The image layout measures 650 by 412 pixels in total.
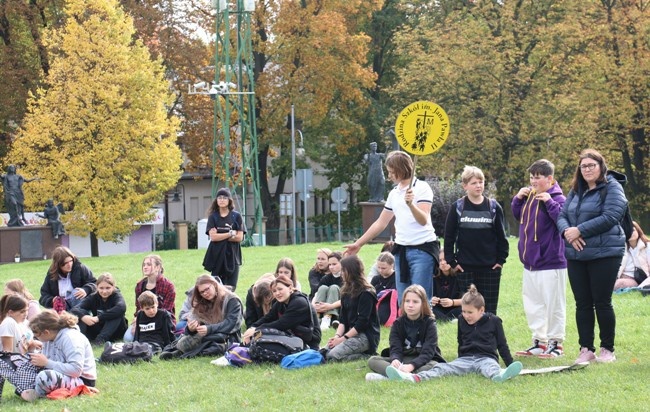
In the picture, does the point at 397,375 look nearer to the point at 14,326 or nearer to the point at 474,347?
the point at 474,347

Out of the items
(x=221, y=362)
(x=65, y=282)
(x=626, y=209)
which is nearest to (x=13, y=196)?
(x=65, y=282)

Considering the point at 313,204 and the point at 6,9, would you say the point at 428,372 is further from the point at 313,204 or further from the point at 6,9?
the point at 313,204

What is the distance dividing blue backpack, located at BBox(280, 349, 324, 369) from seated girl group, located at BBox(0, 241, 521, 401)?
0.12 m

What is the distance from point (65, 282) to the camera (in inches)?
559

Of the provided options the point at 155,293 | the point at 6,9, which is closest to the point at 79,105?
the point at 6,9

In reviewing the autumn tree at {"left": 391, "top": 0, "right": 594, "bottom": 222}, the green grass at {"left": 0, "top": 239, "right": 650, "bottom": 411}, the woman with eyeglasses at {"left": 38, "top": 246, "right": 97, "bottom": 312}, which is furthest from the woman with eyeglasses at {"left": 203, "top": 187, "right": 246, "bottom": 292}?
the autumn tree at {"left": 391, "top": 0, "right": 594, "bottom": 222}

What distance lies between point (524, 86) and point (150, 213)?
15.1 m

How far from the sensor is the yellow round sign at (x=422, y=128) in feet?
35.6

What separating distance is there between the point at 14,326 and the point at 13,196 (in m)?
25.2

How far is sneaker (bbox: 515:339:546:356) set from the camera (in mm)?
10828

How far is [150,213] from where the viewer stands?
42000 mm

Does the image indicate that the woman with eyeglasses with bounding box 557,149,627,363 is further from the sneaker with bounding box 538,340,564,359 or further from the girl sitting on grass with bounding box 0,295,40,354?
the girl sitting on grass with bounding box 0,295,40,354

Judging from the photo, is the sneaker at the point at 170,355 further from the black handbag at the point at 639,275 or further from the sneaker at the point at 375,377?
the black handbag at the point at 639,275

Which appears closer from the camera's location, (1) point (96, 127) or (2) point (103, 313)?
(2) point (103, 313)
